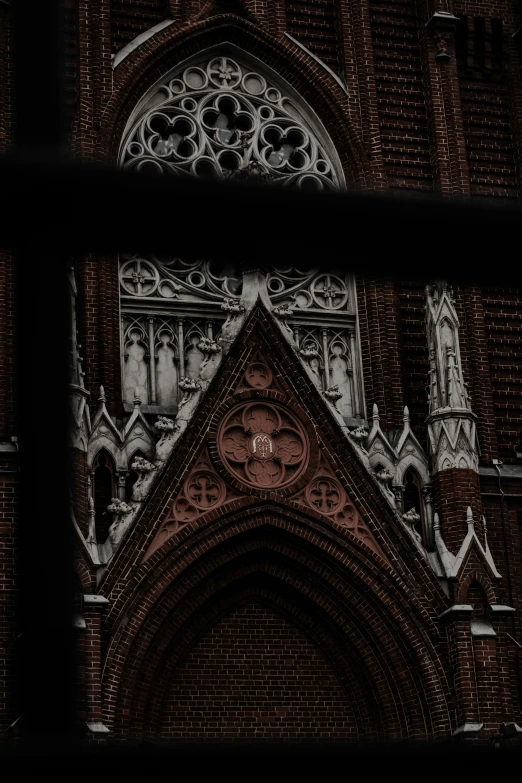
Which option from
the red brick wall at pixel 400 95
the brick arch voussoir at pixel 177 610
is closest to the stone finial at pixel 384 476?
the brick arch voussoir at pixel 177 610

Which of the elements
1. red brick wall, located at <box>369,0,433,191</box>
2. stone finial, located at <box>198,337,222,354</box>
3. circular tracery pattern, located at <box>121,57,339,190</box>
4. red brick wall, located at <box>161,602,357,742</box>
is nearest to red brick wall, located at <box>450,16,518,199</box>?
red brick wall, located at <box>369,0,433,191</box>

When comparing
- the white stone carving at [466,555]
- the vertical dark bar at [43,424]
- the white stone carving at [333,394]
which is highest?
the white stone carving at [333,394]

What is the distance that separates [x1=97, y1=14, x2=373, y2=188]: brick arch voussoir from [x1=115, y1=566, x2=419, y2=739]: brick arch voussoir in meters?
4.86

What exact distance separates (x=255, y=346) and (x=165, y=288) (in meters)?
1.51

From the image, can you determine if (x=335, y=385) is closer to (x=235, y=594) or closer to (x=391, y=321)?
(x=391, y=321)

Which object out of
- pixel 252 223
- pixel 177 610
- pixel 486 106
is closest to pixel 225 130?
pixel 486 106

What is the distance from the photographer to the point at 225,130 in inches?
685

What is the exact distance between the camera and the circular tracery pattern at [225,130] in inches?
672

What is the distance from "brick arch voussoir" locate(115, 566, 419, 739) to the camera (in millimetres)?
14156

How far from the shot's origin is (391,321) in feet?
54.4

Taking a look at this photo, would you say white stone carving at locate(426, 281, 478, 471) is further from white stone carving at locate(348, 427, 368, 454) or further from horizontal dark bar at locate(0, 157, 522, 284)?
horizontal dark bar at locate(0, 157, 522, 284)

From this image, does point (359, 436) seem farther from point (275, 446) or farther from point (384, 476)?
point (275, 446)

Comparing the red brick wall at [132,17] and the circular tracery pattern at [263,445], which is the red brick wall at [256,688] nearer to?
the circular tracery pattern at [263,445]

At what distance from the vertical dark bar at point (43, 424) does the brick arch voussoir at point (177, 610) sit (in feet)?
40.9
